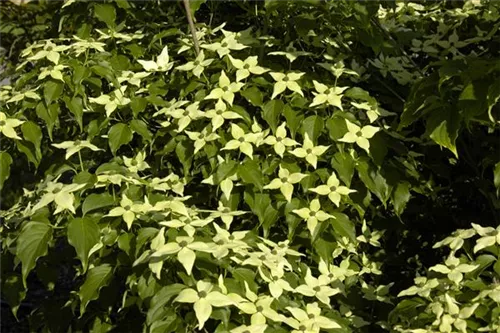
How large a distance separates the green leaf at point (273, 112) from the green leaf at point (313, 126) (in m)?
0.07

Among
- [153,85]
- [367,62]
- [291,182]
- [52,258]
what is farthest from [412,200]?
[52,258]

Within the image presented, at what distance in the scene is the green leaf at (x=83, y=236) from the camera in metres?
1.70

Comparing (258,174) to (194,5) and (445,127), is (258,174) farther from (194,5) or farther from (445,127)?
(194,5)

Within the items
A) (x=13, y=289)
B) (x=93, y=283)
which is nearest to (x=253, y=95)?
(x=93, y=283)

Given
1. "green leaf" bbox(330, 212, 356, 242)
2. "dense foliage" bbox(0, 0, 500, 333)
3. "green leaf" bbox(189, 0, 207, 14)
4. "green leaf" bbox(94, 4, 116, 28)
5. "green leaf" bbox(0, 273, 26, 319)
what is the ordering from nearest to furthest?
"dense foliage" bbox(0, 0, 500, 333) → "green leaf" bbox(330, 212, 356, 242) → "green leaf" bbox(0, 273, 26, 319) → "green leaf" bbox(189, 0, 207, 14) → "green leaf" bbox(94, 4, 116, 28)

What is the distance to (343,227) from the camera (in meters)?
1.90

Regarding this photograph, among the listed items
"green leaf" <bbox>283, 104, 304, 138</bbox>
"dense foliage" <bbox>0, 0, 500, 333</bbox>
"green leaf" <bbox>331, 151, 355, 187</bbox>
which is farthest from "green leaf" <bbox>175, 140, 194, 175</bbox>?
"green leaf" <bbox>331, 151, 355, 187</bbox>

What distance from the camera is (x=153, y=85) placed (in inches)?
87.4

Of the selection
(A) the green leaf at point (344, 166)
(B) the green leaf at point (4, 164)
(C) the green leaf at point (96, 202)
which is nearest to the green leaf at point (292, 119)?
(A) the green leaf at point (344, 166)

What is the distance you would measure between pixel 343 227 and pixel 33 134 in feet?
2.63

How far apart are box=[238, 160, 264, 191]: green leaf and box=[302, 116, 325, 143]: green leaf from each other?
15cm

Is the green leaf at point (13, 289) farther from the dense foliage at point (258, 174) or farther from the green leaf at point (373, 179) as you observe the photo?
the green leaf at point (373, 179)

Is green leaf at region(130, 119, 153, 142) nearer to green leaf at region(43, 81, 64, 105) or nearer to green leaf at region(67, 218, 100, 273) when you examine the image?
green leaf at region(43, 81, 64, 105)

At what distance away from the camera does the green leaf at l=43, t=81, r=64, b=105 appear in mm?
2023
